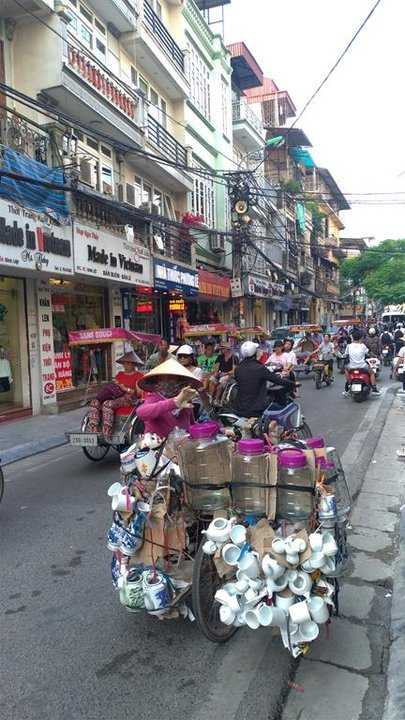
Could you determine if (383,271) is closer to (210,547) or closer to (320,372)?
(320,372)

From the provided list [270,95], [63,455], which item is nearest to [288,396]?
[63,455]

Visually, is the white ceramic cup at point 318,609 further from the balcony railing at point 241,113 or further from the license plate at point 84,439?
the balcony railing at point 241,113

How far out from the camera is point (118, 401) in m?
7.65

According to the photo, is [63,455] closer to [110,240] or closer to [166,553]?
[166,553]

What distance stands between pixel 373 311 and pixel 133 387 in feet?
251

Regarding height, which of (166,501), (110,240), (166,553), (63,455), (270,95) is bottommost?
(63,455)

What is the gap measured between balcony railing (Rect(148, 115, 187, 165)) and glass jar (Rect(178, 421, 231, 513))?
1621 cm

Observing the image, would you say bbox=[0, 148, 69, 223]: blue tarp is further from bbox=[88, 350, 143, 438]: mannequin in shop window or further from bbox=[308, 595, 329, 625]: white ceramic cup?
bbox=[308, 595, 329, 625]: white ceramic cup

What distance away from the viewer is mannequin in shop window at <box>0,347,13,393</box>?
1195 centimetres

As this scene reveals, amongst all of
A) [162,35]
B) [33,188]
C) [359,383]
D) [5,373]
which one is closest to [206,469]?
[5,373]

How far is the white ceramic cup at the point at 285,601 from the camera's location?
271cm

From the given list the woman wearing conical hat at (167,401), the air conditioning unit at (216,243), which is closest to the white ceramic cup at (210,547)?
the woman wearing conical hat at (167,401)

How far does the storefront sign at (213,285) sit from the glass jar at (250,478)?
18.2 m

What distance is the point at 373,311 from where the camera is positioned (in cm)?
7931
